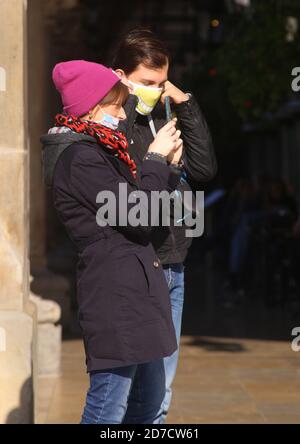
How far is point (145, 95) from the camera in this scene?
17.1ft

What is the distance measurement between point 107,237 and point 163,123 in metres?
0.91

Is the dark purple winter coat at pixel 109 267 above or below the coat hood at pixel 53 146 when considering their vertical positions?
below

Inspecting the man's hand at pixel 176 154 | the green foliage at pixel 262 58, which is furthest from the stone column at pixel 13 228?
the green foliage at pixel 262 58

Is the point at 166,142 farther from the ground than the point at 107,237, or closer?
farther from the ground

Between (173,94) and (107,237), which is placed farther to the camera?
(173,94)

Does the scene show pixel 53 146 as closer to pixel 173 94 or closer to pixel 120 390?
pixel 173 94

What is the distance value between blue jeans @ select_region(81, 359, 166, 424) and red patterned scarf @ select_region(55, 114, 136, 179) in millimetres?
739

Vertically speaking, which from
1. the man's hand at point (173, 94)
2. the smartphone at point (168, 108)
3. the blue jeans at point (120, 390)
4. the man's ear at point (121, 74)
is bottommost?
the blue jeans at point (120, 390)

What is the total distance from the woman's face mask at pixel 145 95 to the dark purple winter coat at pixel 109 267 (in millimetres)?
470

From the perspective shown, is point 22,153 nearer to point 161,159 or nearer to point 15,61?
point 15,61

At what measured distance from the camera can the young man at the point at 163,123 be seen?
522cm

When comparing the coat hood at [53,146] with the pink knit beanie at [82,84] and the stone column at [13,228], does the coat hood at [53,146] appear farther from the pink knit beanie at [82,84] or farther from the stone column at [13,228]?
the stone column at [13,228]

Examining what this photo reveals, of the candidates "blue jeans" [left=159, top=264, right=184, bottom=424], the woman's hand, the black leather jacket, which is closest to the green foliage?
the black leather jacket

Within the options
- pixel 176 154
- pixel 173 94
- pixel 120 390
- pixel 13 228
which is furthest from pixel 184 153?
pixel 120 390
